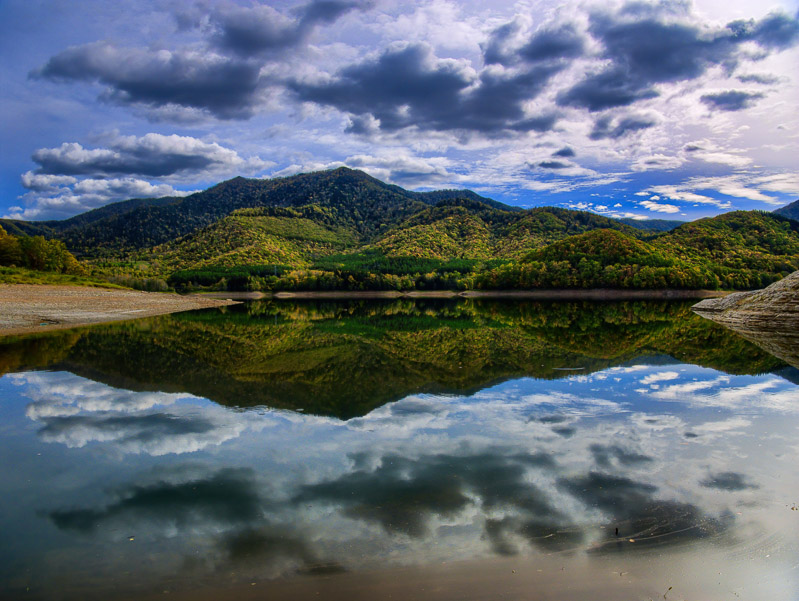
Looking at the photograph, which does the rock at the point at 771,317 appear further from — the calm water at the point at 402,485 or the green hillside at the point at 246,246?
the green hillside at the point at 246,246

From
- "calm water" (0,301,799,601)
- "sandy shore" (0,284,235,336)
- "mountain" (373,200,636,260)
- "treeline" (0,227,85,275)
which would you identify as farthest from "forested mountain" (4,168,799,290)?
"calm water" (0,301,799,601)

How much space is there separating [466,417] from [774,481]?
17.2 feet

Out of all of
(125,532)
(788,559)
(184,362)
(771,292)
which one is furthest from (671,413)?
(771,292)

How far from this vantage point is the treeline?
66062 mm

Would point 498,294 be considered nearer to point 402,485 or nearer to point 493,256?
point 493,256

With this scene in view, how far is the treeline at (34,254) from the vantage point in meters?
66.1

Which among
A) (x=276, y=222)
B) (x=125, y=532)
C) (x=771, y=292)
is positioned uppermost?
(x=276, y=222)

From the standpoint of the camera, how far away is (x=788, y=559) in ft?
16.1

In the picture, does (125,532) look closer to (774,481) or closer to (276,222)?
(774,481)

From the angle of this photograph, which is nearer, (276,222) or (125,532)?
(125,532)

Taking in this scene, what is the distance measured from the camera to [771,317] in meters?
28.7

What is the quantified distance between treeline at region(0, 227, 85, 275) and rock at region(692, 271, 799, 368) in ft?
274

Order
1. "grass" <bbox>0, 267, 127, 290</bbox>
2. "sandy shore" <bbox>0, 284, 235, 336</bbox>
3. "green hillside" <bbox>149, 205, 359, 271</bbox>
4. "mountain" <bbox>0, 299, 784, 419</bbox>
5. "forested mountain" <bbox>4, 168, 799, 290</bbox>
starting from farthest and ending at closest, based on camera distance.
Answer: "green hillside" <bbox>149, 205, 359, 271</bbox>, "forested mountain" <bbox>4, 168, 799, 290</bbox>, "grass" <bbox>0, 267, 127, 290</bbox>, "sandy shore" <bbox>0, 284, 235, 336</bbox>, "mountain" <bbox>0, 299, 784, 419</bbox>

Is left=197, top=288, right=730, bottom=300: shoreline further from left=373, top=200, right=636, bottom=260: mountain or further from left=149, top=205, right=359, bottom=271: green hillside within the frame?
left=373, top=200, right=636, bottom=260: mountain
